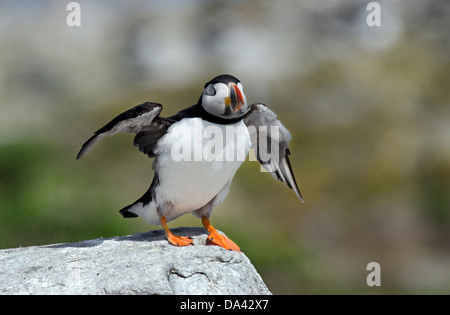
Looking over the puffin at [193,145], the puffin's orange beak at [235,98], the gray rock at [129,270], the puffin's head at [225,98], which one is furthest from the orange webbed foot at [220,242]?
the puffin's orange beak at [235,98]

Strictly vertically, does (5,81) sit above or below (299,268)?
above

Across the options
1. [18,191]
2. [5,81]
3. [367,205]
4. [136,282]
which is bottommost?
[367,205]

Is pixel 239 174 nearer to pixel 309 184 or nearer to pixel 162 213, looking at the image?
pixel 309 184

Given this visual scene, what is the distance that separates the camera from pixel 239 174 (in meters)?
13.1

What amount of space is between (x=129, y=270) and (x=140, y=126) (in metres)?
1.25

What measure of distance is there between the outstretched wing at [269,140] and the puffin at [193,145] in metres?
0.05

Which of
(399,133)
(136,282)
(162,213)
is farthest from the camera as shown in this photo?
(399,133)

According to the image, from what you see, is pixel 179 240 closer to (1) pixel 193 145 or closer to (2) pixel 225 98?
(1) pixel 193 145

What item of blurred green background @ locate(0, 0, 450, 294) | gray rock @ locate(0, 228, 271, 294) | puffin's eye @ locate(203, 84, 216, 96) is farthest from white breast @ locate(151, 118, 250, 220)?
blurred green background @ locate(0, 0, 450, 294)

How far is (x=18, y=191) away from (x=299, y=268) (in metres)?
5.85

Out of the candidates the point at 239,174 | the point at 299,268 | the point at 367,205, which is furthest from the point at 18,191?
the point at 367,205

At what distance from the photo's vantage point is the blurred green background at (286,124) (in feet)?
38.4

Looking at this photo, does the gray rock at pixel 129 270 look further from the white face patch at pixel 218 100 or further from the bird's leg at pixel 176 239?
the white face patch at pixel 218 100

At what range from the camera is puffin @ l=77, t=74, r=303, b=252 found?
500 cm
